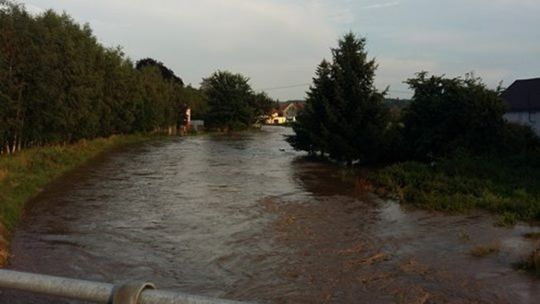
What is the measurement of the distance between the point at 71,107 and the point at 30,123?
11.8ft

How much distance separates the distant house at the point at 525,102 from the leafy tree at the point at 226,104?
50.1 metres

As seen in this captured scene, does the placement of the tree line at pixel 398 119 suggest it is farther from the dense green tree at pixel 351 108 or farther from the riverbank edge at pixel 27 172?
the riverbank edge at pixel 27 172

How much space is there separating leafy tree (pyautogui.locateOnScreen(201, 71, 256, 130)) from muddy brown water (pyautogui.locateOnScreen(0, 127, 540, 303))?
6518 centimetres

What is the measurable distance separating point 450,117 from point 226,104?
6279 cm

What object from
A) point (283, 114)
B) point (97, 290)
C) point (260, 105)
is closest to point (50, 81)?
point (97, 290)

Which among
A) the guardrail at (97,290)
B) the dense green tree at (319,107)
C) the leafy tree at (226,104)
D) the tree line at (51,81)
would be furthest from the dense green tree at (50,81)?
the leafy tree at (226,104)

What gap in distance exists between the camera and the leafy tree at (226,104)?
291ft

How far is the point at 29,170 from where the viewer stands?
24.8 metres

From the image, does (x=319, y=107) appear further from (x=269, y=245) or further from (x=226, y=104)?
(x=226, y=104)

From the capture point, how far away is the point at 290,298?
9.76 m

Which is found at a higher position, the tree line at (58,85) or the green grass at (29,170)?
the tree line at (58,85)

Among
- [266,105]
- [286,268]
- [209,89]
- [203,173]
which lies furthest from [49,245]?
[266,105]

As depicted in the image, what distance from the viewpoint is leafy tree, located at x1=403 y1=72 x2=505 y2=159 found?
2742 centimetres

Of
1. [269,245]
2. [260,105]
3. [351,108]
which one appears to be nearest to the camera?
[269,245]
